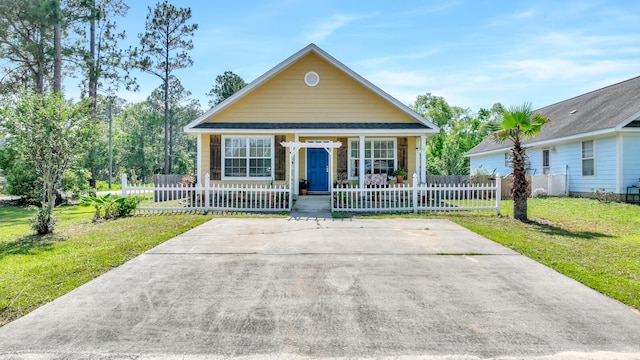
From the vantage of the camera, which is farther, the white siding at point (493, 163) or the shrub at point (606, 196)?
the white siding at point (493, 163)

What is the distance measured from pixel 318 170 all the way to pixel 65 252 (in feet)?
36.4

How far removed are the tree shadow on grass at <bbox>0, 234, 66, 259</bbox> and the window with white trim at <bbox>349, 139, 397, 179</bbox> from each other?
11253 millimetres

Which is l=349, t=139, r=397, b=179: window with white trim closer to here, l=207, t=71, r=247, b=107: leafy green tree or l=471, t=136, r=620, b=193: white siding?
l=471, t=136, r=620, b=193: white siding

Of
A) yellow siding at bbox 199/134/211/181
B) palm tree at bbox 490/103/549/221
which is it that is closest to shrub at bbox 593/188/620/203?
palm tree at bbox 490/103/549/221

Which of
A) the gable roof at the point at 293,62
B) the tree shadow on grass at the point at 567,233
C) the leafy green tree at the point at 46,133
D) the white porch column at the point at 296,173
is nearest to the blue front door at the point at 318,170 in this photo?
the white porch column at the point at 296,173

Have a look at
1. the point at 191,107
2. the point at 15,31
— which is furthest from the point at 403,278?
the point at 191,107

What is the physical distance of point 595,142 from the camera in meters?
16.4

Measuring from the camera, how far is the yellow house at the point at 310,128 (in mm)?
15586

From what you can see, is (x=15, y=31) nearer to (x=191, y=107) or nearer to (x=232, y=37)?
(x=232, y=37)

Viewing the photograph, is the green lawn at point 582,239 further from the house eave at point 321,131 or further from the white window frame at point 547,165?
the white window frame at point 547,165

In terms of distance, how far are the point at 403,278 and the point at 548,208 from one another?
11.0m

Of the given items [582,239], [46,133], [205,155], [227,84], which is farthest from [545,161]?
[227,84]

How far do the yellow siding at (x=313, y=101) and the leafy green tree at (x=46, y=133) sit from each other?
7.83 meters

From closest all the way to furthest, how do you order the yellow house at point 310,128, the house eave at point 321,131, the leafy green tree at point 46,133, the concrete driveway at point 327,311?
the concrete driveway at point 327,311 < the leafy green tree at point 46,133 < the house eave at point 321,131 < the yellow house at point 310,128
